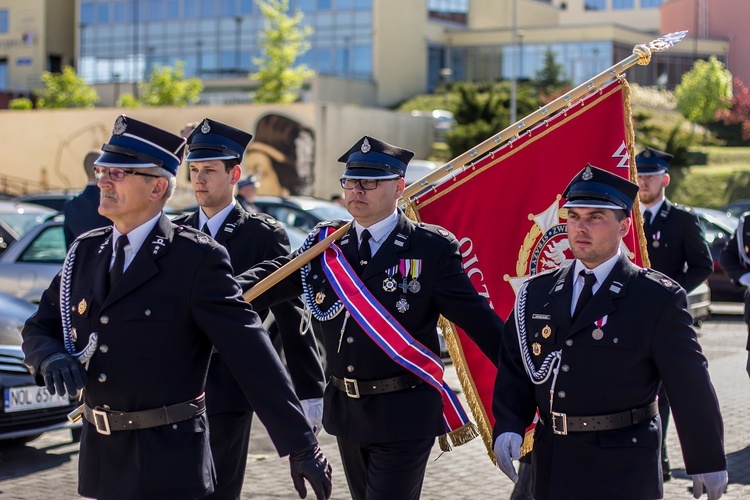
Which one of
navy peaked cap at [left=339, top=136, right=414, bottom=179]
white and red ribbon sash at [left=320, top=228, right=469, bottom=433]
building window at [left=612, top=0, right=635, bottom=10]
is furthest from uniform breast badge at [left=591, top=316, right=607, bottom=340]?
building window at [left=612, top=0, right=635, bottom=10]

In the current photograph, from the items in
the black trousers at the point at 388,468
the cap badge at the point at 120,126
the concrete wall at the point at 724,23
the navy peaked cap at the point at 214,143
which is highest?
the concrete wall at the point at 724,23

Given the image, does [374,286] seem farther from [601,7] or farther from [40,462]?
[601,7]

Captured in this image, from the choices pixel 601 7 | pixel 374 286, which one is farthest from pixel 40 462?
pixel 601 7

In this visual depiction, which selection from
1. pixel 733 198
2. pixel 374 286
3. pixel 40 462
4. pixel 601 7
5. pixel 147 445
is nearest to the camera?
pixel 147 445

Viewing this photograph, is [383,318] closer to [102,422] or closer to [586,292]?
[586,292]

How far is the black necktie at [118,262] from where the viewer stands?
410cm

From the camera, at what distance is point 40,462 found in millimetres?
8281

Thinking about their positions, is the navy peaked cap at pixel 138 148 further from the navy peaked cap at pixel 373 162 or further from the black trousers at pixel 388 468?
the black trousers at pixel 388 468

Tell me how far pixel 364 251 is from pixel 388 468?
40.5 inches

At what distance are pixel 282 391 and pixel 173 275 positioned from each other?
22.8 inches

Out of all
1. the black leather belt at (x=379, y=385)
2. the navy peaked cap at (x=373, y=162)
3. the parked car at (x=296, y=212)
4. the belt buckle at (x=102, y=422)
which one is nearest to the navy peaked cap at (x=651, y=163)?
the navy peaked cap at (x=373, y=162)

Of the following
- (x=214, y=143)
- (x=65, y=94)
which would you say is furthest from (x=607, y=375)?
(x=65, y=94)

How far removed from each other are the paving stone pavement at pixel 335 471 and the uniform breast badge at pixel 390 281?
58.6 inches

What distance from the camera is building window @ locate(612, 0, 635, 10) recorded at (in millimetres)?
89188
